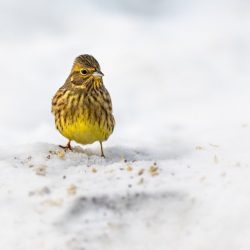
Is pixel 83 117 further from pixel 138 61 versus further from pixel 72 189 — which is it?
pixel 138 61

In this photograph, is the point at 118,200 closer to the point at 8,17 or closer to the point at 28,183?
the point at 28,183

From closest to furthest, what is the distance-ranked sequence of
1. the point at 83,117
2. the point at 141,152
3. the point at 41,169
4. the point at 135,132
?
the point at 41,169 < the point at 83,117 < the point at 141,152 < the point at 135,132

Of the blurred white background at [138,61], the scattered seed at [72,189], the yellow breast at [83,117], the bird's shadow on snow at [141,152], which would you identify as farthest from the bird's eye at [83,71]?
the scattered seed at [72,189]

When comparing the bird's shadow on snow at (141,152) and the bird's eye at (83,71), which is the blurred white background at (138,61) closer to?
the bird's shadow on snow at (141,152)

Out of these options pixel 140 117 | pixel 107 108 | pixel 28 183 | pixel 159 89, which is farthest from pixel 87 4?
pixel 28 183

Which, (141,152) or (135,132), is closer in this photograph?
(141,152)

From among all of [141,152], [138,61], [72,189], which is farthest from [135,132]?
[72,189]
